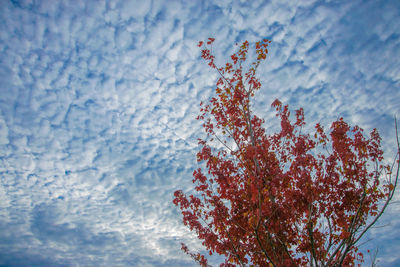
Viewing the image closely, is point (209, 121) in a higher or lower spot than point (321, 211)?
higher

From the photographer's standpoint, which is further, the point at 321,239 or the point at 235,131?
the point at 235,131

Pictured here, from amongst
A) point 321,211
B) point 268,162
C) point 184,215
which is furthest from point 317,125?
point 184,215

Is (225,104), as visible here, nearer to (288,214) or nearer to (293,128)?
(293,128)

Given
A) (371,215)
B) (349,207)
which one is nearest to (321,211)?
(349,207)

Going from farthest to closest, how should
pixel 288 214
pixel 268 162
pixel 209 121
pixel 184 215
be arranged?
pixel 209 121
pixel 184 215
pixel 268 162
pixel 288 214

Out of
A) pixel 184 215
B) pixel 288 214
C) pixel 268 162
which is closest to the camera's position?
pixel 288 214

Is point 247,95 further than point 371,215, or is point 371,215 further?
point 247,95

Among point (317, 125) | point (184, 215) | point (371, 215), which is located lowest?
point (371, 215)

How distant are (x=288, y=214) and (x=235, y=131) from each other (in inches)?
121

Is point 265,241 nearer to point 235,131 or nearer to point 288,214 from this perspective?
point 288,214

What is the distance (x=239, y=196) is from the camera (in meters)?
6.49

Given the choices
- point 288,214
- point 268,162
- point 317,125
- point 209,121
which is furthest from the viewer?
point 209,121

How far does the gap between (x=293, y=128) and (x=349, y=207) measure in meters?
2.82

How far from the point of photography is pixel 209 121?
8.37 m
